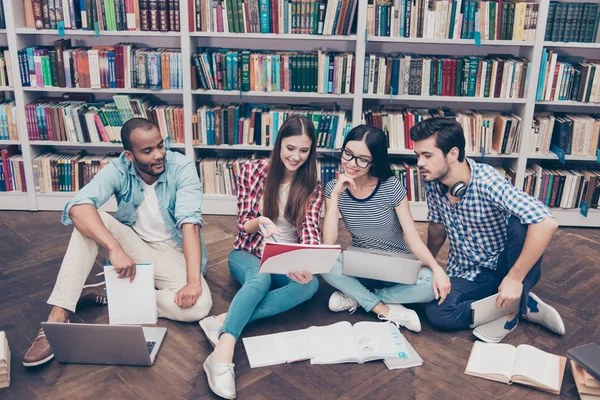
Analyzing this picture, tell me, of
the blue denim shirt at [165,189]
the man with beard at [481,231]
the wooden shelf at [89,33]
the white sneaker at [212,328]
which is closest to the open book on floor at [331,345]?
the white sneaker at [212,328]

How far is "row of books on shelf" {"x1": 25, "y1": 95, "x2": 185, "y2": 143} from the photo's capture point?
3969 mm

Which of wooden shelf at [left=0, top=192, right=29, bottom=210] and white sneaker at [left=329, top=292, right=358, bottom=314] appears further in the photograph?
wooden shelf at [left=0, top=192, right=29, bottom=210]

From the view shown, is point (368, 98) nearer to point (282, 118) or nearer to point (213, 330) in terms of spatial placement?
point (282, 118)

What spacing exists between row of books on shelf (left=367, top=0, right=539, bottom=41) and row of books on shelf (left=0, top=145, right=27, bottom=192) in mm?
2423

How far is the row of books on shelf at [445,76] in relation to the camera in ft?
12.5

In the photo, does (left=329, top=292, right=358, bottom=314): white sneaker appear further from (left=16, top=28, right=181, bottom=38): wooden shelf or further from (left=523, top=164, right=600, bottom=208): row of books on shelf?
(left=16, top=28, right=181, bottom=38): wooden shelf

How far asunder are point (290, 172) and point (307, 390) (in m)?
0.98

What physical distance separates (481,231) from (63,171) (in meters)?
2.72

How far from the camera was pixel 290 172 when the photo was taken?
287 centimetres

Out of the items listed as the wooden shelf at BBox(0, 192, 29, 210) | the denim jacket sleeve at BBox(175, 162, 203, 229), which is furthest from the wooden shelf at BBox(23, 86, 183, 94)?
the denim jacket sleeve at BBox(175, 162, 203, 229)

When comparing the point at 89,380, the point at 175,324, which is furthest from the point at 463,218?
the point at 89,380

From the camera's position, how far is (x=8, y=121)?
4039 millimetres

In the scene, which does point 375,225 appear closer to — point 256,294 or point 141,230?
point 256,294

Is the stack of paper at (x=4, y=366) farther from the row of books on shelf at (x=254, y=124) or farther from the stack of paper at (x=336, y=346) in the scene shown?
the row of books on shelf at (x=254, y=124)
